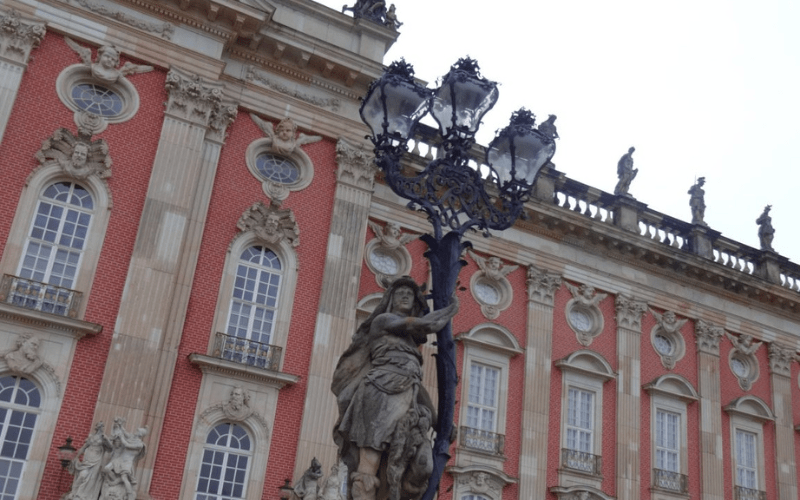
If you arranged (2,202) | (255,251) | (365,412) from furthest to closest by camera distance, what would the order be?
(255,251) < (2,202) < (365,412)

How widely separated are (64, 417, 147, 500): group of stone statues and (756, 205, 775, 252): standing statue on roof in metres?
21.4

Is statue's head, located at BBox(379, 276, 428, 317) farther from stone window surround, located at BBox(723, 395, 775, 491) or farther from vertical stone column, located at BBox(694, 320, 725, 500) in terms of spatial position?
stone window surround, located at BBox(723, 395, 775, 491)

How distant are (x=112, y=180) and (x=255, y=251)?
3395mm

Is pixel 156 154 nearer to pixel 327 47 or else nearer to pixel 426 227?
pixel 327 47

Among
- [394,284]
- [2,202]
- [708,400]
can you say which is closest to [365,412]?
[394,284]

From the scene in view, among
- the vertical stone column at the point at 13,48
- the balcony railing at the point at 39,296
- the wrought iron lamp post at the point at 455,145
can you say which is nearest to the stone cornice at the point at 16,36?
the vertical stone column at the point at 13,48

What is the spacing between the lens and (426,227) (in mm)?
21969

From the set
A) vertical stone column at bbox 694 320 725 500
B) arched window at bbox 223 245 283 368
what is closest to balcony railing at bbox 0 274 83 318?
arched window at bbox 223 245 283 368

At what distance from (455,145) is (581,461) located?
Answer: 49.3ft

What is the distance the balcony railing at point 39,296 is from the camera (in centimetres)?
1597

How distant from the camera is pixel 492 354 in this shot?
21.8 metres

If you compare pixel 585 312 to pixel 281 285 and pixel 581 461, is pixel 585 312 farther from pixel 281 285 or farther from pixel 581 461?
pixel 281 285

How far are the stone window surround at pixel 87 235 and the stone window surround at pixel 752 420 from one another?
17986 mm

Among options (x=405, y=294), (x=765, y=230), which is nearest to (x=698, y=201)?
(x=765, y=230)
